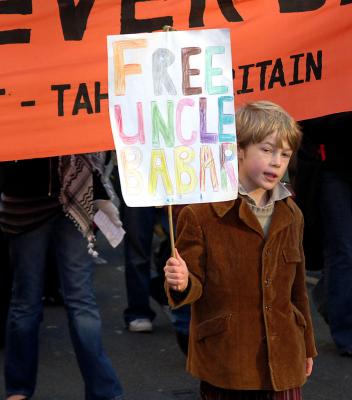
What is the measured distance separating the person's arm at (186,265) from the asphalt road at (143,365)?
1813mm

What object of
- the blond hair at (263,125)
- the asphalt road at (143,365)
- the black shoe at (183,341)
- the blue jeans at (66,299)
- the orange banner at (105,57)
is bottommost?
the asphalt road at (143,365)

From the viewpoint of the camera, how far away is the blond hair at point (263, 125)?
3893 mm

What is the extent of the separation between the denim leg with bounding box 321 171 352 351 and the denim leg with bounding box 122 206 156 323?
1218mm

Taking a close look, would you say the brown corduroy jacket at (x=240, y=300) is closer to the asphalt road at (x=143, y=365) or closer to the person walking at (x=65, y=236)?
the person walking at (x=65, y=236)

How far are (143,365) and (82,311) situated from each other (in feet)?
3.61

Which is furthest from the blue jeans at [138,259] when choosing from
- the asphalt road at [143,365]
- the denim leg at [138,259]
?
the asphalt road at [143,365]

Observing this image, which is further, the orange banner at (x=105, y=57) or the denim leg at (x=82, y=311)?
the denim leg at (x=82, y=311)

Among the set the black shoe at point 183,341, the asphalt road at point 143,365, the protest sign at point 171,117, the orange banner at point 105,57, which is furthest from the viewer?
the black shoe at point 183,341

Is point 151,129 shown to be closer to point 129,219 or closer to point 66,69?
point 66,69

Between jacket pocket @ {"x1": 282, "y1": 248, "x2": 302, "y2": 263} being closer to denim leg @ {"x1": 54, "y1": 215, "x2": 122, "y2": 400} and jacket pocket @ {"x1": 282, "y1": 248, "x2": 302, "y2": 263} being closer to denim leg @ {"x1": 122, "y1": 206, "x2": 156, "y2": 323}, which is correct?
denim leg @ {"x1": 54, "y1": 215, "x2": 122, "y2": 400}

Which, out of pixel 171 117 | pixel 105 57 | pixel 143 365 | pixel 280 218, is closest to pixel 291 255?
pixel 280 218

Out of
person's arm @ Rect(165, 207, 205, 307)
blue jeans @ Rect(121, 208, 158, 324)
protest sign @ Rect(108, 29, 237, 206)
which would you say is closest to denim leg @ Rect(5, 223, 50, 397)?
person's arm @ Rect(165, 207, 205, 307)

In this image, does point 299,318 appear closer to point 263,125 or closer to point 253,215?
point 253,215

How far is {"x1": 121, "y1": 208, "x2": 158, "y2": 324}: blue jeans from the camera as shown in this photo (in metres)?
7.04
